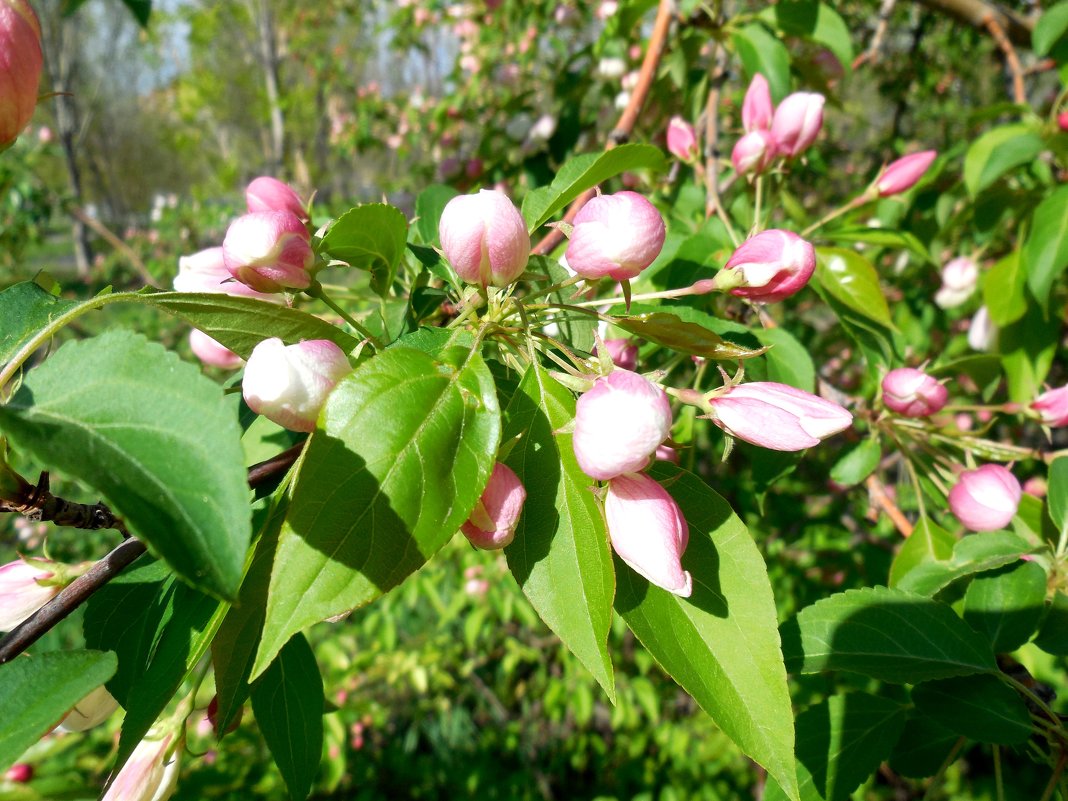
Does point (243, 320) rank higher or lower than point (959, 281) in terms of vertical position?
higher

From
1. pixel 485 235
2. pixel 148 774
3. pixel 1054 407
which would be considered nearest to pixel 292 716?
pixel 148 774

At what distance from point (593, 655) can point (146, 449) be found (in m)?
0.28

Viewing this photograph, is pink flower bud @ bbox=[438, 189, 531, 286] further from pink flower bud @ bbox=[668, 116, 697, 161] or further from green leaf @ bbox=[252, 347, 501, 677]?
pink flower bud @ bbox=[668, 116, 697, 161]

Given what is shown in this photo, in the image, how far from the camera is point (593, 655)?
0.43m

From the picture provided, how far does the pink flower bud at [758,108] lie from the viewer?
3.04 feet

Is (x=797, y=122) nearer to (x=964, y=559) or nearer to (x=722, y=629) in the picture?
(x=964, y=559)

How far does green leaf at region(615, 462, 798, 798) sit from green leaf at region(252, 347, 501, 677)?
0.16 metres

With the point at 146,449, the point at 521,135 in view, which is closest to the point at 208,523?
the point at 146,449

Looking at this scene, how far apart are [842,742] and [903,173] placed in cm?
78

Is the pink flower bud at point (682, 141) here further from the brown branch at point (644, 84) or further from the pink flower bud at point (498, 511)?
the pink flower bud at point (498, 511)

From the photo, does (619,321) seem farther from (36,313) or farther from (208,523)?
(36,313)

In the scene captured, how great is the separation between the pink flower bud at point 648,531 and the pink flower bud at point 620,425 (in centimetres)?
3

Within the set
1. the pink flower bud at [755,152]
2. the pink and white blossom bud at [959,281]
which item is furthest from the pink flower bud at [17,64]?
the pink and white blossom bud at [959,281]

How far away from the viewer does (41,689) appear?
41 cm
